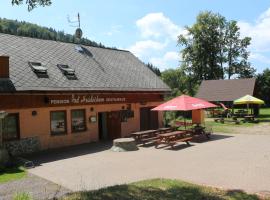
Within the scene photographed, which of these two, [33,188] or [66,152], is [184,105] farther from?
[33,188]

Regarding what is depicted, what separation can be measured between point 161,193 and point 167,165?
508 cm

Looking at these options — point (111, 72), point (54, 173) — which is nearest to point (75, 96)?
point (111, 72)

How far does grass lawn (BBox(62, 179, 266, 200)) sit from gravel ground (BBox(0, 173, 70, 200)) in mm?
1811

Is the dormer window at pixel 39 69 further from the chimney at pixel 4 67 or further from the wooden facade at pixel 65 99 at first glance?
the chimney at pixel 4 67

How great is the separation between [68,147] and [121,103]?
4912 mm

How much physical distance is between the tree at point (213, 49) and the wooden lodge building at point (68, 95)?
3278 centimetres

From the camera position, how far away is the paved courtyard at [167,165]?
34.5 feet

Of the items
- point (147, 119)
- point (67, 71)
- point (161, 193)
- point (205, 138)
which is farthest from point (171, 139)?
point (161, 193)

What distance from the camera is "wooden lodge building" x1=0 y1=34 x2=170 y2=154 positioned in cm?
1611

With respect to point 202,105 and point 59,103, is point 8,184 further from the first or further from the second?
point 202,105

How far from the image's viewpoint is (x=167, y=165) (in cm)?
1295

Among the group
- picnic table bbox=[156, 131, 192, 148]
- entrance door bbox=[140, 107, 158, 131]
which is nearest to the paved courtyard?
picnic table bbox=[156, 131, 192, 148]

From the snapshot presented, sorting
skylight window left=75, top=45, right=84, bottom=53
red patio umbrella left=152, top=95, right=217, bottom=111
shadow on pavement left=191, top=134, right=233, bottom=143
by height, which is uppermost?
skylight window left=75, top=45, right=84, bottom=53

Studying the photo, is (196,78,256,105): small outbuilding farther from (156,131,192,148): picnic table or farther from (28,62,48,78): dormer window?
(28,62,48,78): dormer window
